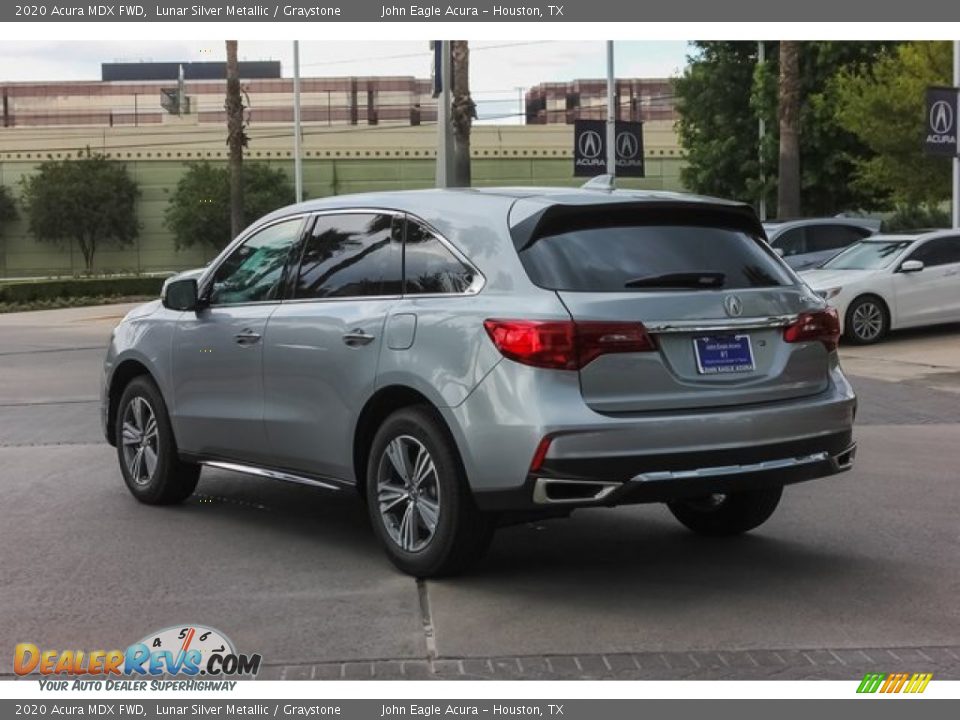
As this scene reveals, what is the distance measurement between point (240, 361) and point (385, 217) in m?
1.22

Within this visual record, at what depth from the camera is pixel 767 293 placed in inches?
251

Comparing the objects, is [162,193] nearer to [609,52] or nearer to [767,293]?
[609,52]

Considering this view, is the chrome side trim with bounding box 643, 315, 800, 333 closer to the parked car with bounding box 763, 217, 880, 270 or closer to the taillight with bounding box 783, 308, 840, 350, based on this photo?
the taillight with bounding box 783, 308, 840, 350

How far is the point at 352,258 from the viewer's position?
277 inches

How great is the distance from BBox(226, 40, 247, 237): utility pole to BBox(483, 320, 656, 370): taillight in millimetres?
33692

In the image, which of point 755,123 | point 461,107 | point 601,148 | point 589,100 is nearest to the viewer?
point 601,148

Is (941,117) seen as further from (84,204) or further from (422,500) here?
(84,204)

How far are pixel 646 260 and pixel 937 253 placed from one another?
1484 centimetres

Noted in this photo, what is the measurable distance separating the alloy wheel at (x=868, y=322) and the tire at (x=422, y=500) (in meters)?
13.8

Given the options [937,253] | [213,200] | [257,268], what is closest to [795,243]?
[937,253]

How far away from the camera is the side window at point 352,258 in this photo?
268 inches

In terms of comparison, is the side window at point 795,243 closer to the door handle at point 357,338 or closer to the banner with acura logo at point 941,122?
the banner with acura logo at point 941,122

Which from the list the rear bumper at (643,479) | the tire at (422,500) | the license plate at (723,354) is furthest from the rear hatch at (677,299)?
the tire at (422,500)

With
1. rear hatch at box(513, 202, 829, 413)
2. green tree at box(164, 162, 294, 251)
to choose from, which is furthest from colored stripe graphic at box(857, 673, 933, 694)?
green tree at box(164, 162, 294, 251)
